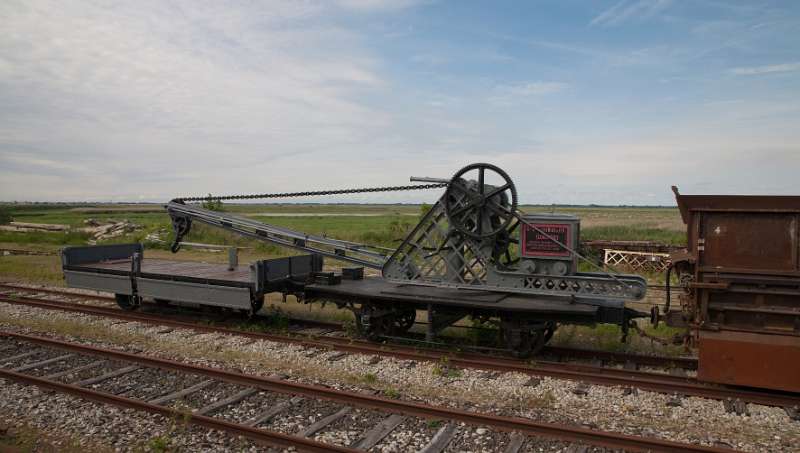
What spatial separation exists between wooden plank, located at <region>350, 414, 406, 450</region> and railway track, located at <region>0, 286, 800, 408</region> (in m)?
2.45

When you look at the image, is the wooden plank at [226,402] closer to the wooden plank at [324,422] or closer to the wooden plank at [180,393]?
the wooden plank at [180,393]

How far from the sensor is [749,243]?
7590mm

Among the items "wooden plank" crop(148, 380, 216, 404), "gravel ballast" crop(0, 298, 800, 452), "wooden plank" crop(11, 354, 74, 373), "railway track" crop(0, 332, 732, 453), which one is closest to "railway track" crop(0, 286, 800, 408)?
"gravel ballast" crop(0, 298, 800, 452)

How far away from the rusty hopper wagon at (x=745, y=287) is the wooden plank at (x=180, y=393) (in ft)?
22.9

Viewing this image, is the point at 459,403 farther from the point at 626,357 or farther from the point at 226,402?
the point at 626,357

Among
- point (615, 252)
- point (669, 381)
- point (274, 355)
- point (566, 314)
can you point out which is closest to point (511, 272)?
point (566, 314)

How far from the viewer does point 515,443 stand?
6.13 meters

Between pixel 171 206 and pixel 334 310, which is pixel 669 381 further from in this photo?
pixel 171 206

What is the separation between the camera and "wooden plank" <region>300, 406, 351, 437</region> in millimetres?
6418

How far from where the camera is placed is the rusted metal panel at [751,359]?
279 inches

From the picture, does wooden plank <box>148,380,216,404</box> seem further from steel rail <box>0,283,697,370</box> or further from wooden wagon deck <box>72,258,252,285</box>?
steel rail <box>0,283,697,370</box>

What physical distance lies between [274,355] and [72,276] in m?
7.50

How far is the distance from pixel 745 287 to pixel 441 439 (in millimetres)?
4756

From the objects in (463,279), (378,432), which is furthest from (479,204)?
(378,432)
